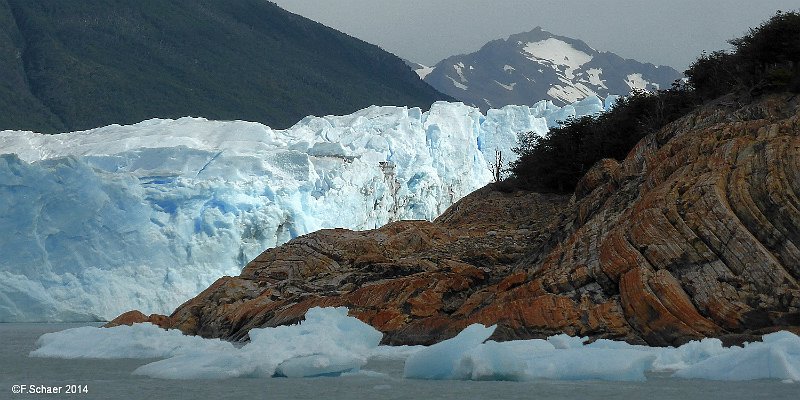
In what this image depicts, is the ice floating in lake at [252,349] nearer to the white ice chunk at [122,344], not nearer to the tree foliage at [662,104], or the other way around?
the white ice chunk at [122,344]

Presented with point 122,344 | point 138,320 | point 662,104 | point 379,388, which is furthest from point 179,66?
point 379,388

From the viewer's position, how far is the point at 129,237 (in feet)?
134

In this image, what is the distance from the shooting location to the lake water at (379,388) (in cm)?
1277

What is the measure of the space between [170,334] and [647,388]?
38.0ft

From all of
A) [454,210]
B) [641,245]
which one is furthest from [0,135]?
[641,245]

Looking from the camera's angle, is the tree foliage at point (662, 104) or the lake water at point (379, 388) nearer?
the lake water at point (379, 388)

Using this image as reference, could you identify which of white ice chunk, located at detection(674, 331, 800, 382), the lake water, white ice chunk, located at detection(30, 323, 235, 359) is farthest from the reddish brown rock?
white ice chunk, located at detection(674, 331, 800, 382)

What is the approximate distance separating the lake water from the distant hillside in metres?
69.2

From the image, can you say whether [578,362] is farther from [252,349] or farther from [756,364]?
[252,349]

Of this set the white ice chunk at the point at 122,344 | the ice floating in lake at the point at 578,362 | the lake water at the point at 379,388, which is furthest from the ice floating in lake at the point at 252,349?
the ice floating in lake at the point at 578,362

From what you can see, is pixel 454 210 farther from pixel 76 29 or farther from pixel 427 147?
pixel 76 29

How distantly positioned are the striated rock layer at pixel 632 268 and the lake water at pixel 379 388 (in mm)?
2820

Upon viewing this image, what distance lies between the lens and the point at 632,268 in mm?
17969

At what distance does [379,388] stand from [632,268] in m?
5.93
